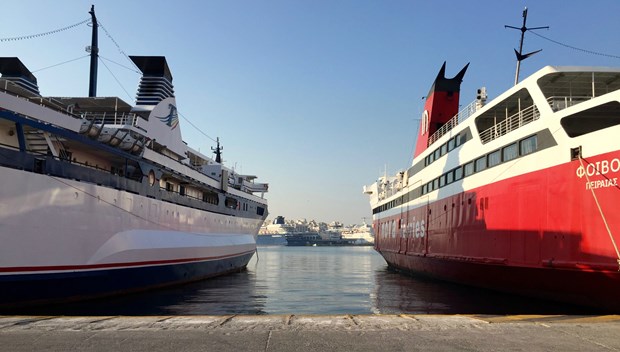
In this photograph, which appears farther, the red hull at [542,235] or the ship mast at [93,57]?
the ship mast at [93,57]

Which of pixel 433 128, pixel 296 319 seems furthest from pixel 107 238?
pixel 433 128

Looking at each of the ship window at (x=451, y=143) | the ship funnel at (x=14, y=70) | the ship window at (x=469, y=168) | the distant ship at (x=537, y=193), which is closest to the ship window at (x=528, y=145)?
the distant ship at (x=537, y=193)

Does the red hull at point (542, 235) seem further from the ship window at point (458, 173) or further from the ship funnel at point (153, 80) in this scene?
the ship funnel at point (153, 80)

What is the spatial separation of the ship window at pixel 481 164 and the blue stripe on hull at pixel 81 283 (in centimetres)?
1742

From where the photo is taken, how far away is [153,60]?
30484mm

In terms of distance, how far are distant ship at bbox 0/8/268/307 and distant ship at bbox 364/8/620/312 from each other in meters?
16.1

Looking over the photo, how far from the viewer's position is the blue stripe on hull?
14.6 m

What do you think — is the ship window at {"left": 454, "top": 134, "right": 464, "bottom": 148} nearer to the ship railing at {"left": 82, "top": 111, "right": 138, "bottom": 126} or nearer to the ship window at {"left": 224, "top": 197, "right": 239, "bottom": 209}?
the ship railing at {"left": 82, "top": 111, "right": 138, "bottom": 126}

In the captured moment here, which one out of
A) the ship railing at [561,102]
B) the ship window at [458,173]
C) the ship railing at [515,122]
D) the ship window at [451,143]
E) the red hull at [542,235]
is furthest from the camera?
the ship window at [451,143]

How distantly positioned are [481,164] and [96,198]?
1855cm

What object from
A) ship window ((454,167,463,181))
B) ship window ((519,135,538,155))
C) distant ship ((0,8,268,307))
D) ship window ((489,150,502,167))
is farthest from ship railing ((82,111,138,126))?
ship window ((519,135,538,155))

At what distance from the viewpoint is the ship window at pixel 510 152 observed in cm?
1917

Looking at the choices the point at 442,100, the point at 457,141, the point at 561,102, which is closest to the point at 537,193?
the point at 561,102

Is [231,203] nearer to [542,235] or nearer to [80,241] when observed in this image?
[80,241]
